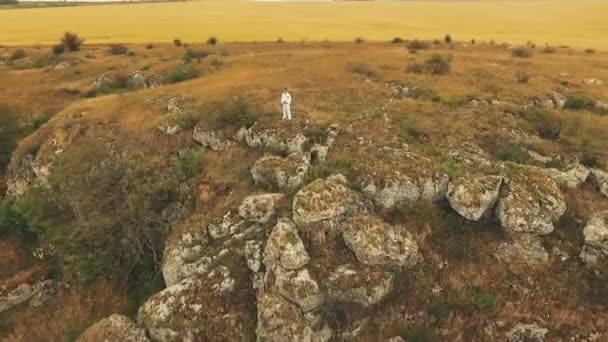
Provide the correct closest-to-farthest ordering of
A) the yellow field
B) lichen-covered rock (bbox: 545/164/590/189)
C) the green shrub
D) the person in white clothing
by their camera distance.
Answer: lichen-covered rock (bbox: 545/164/590/189) < the green shrub < the person in white clothing < the yellow field

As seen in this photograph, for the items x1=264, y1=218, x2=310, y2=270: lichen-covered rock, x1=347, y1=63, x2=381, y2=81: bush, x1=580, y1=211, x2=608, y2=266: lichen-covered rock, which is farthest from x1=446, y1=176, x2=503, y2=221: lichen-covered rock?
x1=347, y1=63, x2=381, y2=81: bush

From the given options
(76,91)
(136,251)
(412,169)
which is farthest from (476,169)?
(76,91)

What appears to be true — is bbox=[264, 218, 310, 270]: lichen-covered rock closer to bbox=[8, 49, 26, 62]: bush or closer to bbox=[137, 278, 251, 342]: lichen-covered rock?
bbox=[137, 278, 251, 342]: lichen-covered rock

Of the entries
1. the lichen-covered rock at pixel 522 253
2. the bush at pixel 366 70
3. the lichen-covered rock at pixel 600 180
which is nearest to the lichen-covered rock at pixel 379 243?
the lichen-covered rock at pixel 522 253

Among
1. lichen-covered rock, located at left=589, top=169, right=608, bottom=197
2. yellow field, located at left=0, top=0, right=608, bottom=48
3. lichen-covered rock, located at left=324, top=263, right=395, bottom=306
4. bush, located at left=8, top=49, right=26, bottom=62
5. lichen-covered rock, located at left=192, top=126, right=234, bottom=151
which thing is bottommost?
lichen-covered rock, located at left=324, top=263, right=395, bottom=306

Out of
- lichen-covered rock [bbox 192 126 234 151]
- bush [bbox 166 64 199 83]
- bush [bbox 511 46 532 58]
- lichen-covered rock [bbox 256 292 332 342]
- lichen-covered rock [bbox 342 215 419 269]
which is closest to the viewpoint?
lichen-covered rock [bbox 256 292 332 342]

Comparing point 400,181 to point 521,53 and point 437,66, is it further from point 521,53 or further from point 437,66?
point 521,53

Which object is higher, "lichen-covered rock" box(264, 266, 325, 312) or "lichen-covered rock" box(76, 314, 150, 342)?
"lichen-covered rock" box(264, 266, 325, 312)

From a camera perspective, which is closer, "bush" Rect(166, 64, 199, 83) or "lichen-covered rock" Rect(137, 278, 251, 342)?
"lichen-covered rock" Rect(137, 278, 251, 342)
